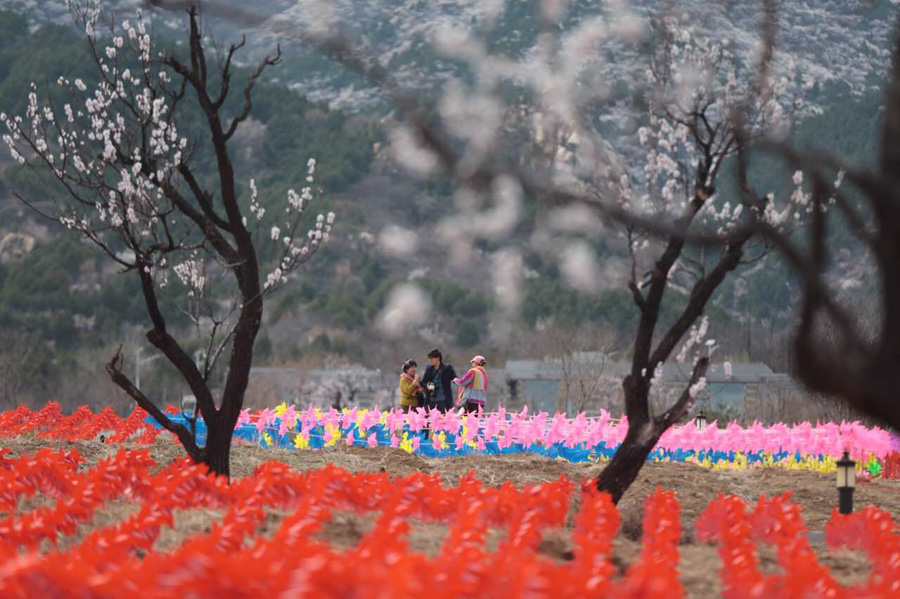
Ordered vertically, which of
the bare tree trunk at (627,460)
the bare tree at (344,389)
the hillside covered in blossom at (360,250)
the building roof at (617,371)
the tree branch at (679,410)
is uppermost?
the hillside covered in blossom at (360,250)

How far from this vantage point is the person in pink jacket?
18172 millimetres

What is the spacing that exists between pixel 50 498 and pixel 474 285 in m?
105

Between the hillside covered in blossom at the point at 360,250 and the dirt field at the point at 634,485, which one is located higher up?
the hillside covered in blossom at the point at 360,250

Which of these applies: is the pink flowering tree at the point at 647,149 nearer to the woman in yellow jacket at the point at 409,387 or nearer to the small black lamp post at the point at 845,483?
the small black lamp post at the point at 845,483

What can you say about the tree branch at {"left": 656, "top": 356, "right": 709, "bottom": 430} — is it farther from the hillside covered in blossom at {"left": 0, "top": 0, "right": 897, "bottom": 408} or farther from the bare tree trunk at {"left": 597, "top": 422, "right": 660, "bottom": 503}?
the hillside covered in blossom at {"left": 0, "top": 0, "right": 897, "bottom": 408}

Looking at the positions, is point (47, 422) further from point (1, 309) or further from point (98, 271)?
point (98, 271)

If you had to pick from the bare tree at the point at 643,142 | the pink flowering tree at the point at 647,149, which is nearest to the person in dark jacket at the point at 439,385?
the pink flowering tree at the point at 647,149

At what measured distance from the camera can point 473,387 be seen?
59.9ft

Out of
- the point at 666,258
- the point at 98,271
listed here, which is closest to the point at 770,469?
the point at 666,258

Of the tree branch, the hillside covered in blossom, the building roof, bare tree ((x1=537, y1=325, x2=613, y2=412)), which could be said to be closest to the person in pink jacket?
the tree branch

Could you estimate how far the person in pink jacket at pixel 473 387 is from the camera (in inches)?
715

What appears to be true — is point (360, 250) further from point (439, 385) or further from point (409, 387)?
point (409, 387)

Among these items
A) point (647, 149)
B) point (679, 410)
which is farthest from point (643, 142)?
point (679, 410)

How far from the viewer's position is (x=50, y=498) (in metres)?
9.23
